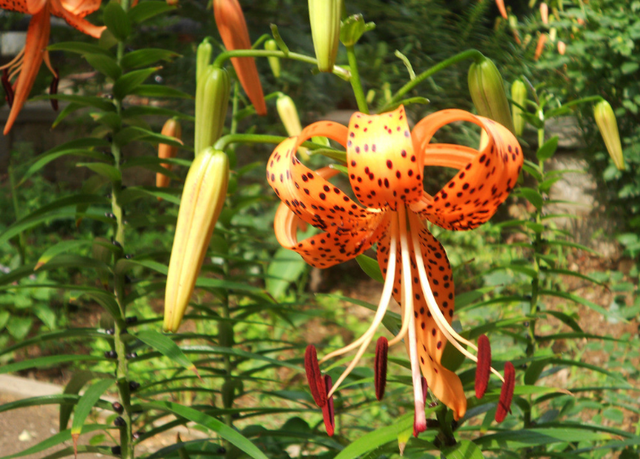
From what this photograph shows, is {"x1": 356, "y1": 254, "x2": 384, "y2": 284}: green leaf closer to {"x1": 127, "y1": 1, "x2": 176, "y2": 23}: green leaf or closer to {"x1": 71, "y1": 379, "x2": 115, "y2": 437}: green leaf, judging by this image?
{"x1": 71, "y1": 379, "x2": 115, "y2": 437}: green leaf

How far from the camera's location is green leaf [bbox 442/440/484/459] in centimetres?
63

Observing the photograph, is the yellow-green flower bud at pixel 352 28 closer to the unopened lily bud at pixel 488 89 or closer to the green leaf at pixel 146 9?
the unopened lily bud at pixel 488 89

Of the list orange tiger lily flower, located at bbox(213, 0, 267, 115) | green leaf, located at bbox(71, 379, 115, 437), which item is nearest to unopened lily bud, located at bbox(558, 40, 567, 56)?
orange tiger lily flower, located at bbox(213, 0, 267, 115)

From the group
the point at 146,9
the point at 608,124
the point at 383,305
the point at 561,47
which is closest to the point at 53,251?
the point at 146,9

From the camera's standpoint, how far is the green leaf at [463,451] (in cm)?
63

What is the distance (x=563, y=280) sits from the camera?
262cm

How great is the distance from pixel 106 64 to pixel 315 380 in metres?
0.60

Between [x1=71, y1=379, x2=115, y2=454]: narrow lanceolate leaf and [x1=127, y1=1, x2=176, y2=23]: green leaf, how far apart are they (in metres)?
0.57

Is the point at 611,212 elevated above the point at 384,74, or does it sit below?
below

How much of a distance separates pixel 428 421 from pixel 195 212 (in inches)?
15.0

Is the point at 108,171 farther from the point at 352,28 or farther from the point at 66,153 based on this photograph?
the point at 352,28

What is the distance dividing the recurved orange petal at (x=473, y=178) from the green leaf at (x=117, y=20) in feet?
1.81

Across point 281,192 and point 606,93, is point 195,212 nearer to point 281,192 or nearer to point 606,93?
point 281,192

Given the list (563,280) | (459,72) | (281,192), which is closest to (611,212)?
(563,280)
